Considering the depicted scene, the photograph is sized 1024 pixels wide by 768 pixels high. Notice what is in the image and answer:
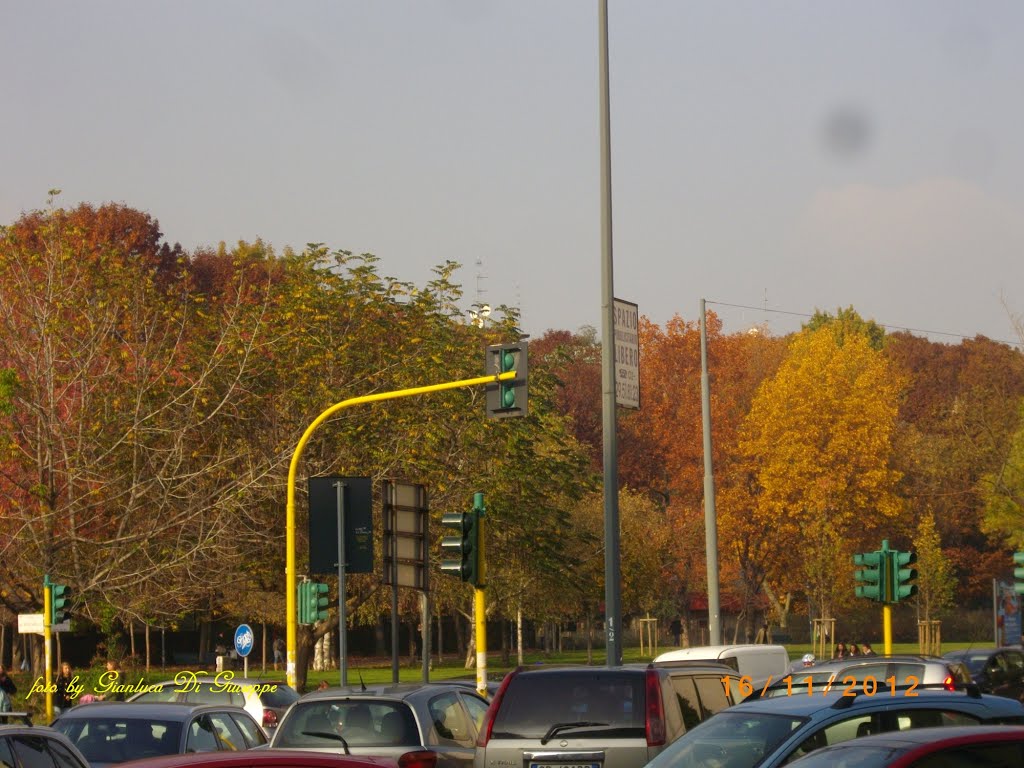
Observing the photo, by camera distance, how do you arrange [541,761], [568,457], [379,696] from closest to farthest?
[541,761] → [379,696] → [568,457]

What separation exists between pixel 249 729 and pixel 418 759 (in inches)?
132

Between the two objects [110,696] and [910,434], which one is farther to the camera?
[910,434]

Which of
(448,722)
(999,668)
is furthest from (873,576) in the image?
(448,722)

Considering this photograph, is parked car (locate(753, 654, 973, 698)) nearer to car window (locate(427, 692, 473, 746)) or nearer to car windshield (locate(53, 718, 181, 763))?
car window (locate(427, 692, 473, 746))

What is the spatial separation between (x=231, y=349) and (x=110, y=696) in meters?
8.77

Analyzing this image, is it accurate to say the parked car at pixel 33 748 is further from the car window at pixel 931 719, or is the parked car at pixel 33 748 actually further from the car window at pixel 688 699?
the car window at pixel 688 699

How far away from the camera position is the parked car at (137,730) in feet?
44.8

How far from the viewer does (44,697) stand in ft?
106

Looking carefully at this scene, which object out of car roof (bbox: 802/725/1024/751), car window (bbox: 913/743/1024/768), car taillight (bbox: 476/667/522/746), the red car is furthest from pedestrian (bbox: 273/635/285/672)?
the red car

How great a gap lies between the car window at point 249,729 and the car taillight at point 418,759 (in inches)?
111

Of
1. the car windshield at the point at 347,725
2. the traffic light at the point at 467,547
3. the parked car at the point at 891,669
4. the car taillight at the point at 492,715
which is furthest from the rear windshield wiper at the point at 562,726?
the traffic light at the point at 467,547

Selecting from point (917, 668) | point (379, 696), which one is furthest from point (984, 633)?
point (379, 696)

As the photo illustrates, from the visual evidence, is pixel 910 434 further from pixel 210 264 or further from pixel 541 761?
pixel 541 761

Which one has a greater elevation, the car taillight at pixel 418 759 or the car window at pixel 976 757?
the car window at pixel 976 757
